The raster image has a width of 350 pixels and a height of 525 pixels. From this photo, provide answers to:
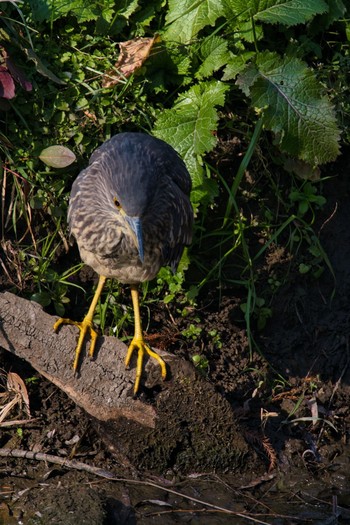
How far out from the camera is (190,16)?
5.41 m

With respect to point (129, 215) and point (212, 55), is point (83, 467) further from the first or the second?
point (212, 55)

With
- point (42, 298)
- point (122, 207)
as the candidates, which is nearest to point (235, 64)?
point (122, 207)

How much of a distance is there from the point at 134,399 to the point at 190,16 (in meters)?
2.25

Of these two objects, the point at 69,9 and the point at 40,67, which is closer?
the point at 40,67

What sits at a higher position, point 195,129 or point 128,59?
point 128,59

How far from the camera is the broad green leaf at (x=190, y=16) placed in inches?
212

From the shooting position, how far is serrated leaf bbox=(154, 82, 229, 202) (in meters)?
5.12

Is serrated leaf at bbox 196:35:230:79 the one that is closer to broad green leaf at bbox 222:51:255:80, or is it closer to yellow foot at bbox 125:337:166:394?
broad green leaf at bbox 222:51:255:80

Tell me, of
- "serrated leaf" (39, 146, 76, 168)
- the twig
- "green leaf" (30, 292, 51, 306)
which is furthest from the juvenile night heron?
the twig

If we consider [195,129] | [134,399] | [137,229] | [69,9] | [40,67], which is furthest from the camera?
[69,9]

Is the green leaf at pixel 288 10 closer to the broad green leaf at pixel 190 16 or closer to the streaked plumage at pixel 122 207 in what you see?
the broad green leaf at pixel 190 16

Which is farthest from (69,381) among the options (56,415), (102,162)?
(102,162)

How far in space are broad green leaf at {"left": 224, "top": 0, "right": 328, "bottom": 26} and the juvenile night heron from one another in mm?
1087

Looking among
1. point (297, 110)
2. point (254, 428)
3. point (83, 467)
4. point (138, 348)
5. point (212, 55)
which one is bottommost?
point (254, 428)
